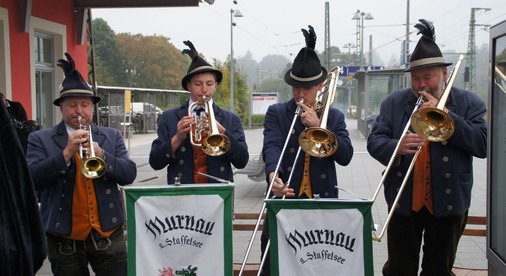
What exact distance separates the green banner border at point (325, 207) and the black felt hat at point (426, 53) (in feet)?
3.64

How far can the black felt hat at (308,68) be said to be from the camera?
388cm

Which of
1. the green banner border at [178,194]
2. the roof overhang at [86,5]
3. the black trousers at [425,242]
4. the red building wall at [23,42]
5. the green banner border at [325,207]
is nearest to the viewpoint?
the green banner border at [325,207]

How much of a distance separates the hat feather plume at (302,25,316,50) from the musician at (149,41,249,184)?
2.34 feet

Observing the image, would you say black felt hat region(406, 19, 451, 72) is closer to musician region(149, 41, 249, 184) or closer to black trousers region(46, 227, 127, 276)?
musician region(149, 41, 249, 184)

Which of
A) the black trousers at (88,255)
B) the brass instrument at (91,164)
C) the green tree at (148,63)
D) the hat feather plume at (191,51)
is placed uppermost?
the green tree at (148,63)

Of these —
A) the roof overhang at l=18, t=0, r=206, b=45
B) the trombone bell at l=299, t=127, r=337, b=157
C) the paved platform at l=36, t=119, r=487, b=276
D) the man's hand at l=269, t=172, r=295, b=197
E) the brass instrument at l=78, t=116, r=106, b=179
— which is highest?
the roof overhang at l=18, t=0, r=206, b=45

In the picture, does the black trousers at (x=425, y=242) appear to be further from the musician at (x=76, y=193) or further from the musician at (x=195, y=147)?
the musician at (x=76, y=193)

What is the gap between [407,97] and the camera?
12.3 feet

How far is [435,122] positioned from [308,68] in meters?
0.99

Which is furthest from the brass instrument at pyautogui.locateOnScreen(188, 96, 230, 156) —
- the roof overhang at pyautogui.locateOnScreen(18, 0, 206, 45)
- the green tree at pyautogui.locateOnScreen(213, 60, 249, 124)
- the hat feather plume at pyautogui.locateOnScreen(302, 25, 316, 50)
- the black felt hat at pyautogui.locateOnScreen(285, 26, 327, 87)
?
the green tree at pyautogui.locateOnScreen(213, 60, 249, 124)

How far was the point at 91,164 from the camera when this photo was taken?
351 cm

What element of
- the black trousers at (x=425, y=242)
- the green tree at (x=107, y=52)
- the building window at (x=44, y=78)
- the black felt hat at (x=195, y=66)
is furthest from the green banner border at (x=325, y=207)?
the green tree at (x=107, y=52)

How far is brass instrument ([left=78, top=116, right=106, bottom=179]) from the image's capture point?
349cm

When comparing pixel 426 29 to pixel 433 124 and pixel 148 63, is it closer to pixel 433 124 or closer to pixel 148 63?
pixel 433 124
